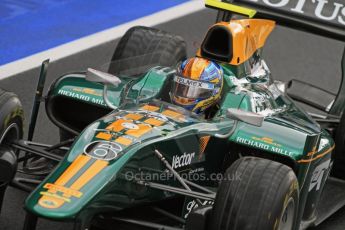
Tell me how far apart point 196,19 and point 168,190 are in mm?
7516

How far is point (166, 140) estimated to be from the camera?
6.55 metres

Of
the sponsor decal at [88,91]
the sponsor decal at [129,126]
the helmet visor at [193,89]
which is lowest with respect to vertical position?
the sponsor decal at [88,91]

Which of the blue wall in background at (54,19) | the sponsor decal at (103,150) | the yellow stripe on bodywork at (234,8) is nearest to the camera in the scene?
the sponsor decal at (103,150)

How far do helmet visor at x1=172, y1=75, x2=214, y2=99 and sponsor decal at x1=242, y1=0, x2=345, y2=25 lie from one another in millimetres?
1858

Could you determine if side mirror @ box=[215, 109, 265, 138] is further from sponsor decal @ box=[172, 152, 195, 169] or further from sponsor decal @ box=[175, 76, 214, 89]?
sponsor decal @ box=[175, 76, 214, 89]

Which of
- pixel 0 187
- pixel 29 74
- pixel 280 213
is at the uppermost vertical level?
pixel 280 213

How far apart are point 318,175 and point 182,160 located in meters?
1.27

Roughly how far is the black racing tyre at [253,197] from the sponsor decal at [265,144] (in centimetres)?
56

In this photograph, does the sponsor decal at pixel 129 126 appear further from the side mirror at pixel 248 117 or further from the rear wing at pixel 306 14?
the rear wing at pixel 306 14

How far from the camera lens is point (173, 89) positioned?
24.2 ft

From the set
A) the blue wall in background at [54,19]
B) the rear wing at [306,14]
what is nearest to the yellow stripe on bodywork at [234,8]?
the rear wing at [306,14]

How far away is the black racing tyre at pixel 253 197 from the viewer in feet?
20.0

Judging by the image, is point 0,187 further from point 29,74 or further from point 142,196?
point 29,74

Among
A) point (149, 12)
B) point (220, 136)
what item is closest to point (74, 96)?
point (220, 136)
